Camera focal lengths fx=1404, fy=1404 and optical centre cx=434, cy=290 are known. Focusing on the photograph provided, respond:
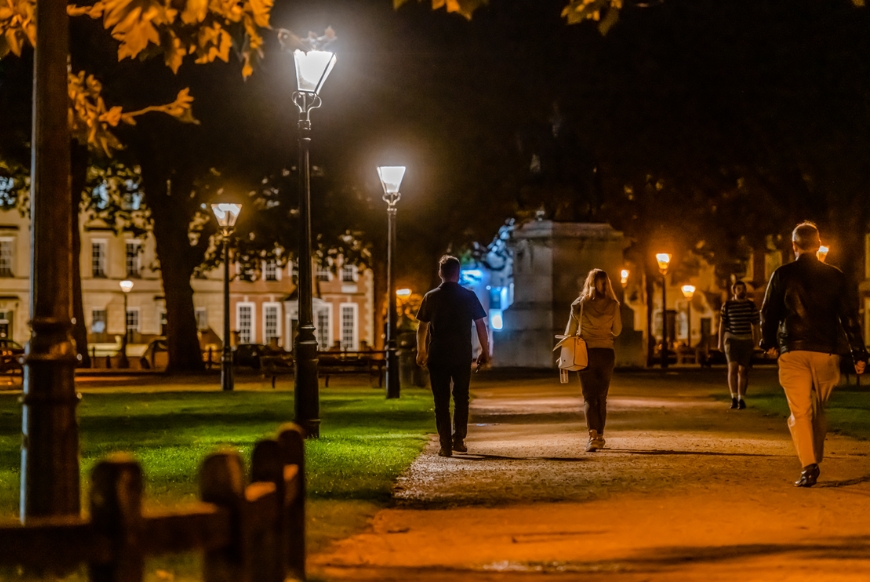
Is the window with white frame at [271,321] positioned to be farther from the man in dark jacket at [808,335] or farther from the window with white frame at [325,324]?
the man in dark jacket at [808,335]

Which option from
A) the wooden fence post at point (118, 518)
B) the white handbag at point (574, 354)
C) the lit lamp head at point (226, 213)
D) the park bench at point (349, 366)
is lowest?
the park bench at point (349, 366)

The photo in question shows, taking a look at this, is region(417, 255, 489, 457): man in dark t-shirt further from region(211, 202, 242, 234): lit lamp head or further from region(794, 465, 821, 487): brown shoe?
region(211, 202, 242, 234): lit lamp head

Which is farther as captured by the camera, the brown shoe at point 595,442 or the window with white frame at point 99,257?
the window with white frame at point 99,257

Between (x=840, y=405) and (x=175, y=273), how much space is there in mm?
27336

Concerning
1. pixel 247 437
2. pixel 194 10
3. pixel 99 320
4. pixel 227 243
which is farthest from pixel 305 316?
pixel 99 320

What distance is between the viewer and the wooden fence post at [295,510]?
18.5 feet

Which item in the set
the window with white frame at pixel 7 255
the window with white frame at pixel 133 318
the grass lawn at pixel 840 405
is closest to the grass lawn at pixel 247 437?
the grass lawn at pixel 840 405

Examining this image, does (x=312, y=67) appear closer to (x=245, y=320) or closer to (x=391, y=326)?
(x=391, y=326)

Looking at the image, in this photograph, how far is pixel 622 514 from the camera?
29.5 feet

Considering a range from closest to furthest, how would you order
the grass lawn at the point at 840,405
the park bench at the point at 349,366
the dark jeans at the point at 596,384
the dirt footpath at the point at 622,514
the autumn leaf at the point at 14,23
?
the dirt footpath at the point at 622,514
the autumn leaf at the point at 14,23
the dark jeans at the point at 596,384
the grass lawn at the point at 840,405
the park bench at the point at 349,366

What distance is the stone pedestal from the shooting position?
108ft

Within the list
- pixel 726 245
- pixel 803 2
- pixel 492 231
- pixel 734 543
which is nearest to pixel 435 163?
pixel 492 231

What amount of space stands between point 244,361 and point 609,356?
38902mm

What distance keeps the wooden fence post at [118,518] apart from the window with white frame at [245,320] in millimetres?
86964
